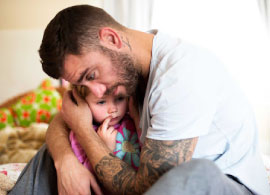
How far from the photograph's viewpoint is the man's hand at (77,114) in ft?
4.29

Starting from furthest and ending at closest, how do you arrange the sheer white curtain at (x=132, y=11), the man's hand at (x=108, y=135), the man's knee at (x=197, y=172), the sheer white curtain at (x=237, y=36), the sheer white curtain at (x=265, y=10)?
the sheer white curtain at (x=132, y=11), the sheer white curtain at (x=237, y=36), the sheer white curtain at (x=265, y=10), the man's hand at (x=108, y=135), the man's knee at (x=197, y=172)

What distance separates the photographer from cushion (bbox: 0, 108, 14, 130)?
122 inches

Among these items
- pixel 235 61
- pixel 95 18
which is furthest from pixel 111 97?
pixel 235 61

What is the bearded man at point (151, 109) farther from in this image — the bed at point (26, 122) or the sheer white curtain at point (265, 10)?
the sheer white curtain at point (265, 10)

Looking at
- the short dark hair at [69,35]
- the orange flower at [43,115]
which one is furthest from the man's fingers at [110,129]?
the orange flower at [43,115]

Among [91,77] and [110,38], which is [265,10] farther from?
[91,77]

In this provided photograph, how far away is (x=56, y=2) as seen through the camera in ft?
10.8

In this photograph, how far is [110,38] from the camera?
1176mm

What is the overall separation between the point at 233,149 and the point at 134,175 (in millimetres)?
390

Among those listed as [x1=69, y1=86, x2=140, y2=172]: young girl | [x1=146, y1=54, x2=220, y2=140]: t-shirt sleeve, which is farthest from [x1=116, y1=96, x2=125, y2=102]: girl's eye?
[x1=146, y1=54, x2=220, y2=140]: t-shirt sleeve

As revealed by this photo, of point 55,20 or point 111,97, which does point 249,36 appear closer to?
point 111,97

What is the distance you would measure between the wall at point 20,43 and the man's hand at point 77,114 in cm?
203

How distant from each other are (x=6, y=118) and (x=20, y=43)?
0.89 m

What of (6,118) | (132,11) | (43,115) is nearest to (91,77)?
(132,11)
